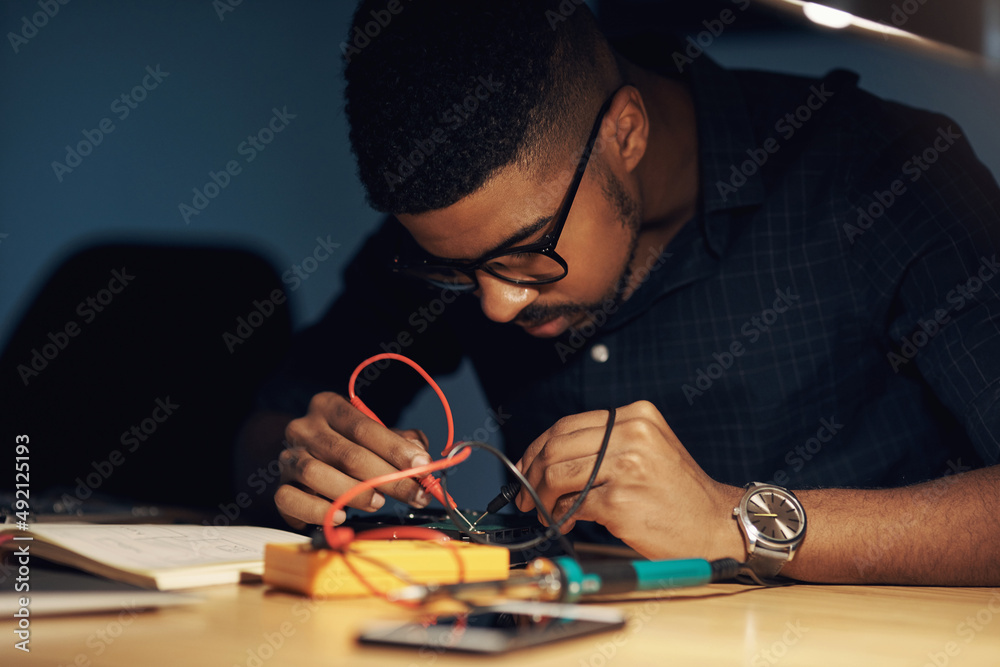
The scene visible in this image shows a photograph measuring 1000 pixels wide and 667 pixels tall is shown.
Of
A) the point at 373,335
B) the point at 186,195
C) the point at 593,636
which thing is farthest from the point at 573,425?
the point at 186,195

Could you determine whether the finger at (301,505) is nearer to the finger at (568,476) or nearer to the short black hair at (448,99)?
the finger at (568,476)

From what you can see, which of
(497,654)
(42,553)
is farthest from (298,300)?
(497,654)

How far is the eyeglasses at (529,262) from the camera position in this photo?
46.7 inches

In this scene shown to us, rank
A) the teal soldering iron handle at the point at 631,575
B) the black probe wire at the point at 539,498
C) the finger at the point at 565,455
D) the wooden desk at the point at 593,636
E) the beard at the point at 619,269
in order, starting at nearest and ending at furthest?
the wooden desk at the point at 593,636, the teal soldering iron handle at the point at 631,575, the black probe wire at the point at 539,498, the finger at the point at 565,455, the beard at the point at 619,269

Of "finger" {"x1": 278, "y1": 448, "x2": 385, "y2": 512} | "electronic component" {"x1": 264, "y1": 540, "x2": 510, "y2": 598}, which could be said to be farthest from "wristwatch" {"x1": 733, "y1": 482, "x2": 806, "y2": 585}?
"finger" {"x1": 278, "y1": 448, "x2": 385, "y2": 512}

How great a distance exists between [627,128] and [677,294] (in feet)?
1.12

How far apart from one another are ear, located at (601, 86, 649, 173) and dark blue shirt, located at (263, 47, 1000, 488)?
14 centimetres

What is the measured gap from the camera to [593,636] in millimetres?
514

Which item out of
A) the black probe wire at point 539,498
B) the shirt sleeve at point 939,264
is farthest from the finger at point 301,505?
the shirt sleeve at point 939,264

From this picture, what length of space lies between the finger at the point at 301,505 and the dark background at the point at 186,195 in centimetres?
59

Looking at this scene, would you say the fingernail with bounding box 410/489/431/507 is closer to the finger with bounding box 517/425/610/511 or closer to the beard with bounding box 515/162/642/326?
the finger with bounding box 517/425/610/511

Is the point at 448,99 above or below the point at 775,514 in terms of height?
above

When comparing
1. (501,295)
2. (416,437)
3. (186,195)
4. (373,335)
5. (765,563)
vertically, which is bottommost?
(765,563)

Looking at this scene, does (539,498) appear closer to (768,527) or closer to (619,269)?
(768,527)
